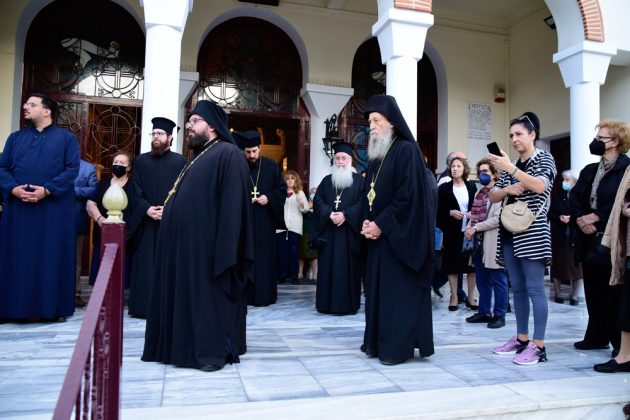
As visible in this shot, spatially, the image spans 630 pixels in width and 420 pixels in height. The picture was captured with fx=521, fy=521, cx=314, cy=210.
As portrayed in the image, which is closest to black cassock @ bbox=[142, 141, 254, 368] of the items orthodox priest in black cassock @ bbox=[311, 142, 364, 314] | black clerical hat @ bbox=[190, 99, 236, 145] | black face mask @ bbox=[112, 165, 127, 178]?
black clerical hat @ bbox=[190, 99, 236, 145]

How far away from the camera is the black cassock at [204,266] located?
3441 mm

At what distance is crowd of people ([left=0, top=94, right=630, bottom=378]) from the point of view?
3.51 metres

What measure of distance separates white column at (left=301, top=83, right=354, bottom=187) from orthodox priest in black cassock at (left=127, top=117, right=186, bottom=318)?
13.8 feet

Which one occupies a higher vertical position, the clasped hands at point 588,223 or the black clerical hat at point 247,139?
the black clerical hat at point 247,139

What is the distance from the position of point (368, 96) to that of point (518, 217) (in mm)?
6851

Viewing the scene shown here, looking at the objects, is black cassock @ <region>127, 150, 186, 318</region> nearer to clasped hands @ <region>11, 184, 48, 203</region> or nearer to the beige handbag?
clasped hands @ <region>11, 184, 48, 203</region>

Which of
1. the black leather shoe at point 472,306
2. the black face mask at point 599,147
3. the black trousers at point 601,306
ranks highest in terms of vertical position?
the black face mask at point 599,147

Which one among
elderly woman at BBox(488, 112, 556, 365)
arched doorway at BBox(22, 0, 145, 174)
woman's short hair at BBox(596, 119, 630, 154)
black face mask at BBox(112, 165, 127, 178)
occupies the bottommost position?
elderly woman at BBox(488, 112, 556, 365)

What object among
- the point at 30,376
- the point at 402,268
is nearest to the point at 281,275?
the point at 402,268

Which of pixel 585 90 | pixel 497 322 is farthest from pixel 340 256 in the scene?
pixel 585 90

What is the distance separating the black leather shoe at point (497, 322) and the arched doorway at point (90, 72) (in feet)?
20.9

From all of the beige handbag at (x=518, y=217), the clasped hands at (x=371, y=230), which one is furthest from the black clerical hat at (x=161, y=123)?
the beige handbag at (x=518, y=217)

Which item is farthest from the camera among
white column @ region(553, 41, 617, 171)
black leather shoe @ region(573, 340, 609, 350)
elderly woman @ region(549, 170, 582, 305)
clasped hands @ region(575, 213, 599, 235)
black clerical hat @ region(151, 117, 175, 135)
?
white column @ region(553, 41, 617, 171)

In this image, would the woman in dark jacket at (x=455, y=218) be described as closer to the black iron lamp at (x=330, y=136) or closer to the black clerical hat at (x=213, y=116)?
the black clerical hat at (x=213, y=116)
